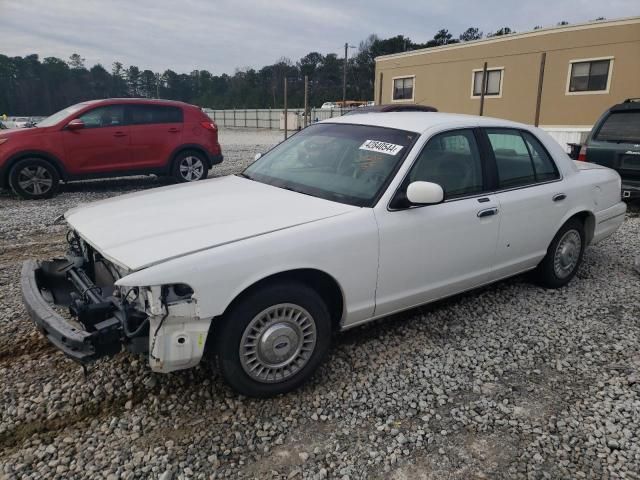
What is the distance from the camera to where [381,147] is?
3643mm

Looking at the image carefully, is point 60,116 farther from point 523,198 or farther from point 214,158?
point 523,198

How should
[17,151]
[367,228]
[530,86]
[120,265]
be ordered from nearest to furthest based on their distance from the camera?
[120,265] → [367,228] → [17,151] → [530,86]

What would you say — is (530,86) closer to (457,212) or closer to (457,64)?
(457,64)

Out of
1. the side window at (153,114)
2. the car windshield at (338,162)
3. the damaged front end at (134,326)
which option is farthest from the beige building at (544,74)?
the damaged front end at (134,326)

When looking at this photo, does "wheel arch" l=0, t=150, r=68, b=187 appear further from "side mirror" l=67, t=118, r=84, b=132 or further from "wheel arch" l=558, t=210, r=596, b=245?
"wheel arch" l=558, t=210, r=596, b=245

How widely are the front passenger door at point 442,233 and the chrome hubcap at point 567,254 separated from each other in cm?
111

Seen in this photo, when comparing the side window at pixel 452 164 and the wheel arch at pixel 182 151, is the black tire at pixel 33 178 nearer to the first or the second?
the wheel arch at pixel 182 151

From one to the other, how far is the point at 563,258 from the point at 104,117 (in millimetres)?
8210

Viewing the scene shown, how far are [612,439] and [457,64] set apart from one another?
84.4ft

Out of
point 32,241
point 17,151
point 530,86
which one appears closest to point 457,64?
point 530,86

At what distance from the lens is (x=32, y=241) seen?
249 inches

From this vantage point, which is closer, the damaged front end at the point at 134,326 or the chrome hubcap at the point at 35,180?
the damaged front end at the point at 134,326

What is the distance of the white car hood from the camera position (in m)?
2.70

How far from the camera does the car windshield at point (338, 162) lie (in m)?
3.43
